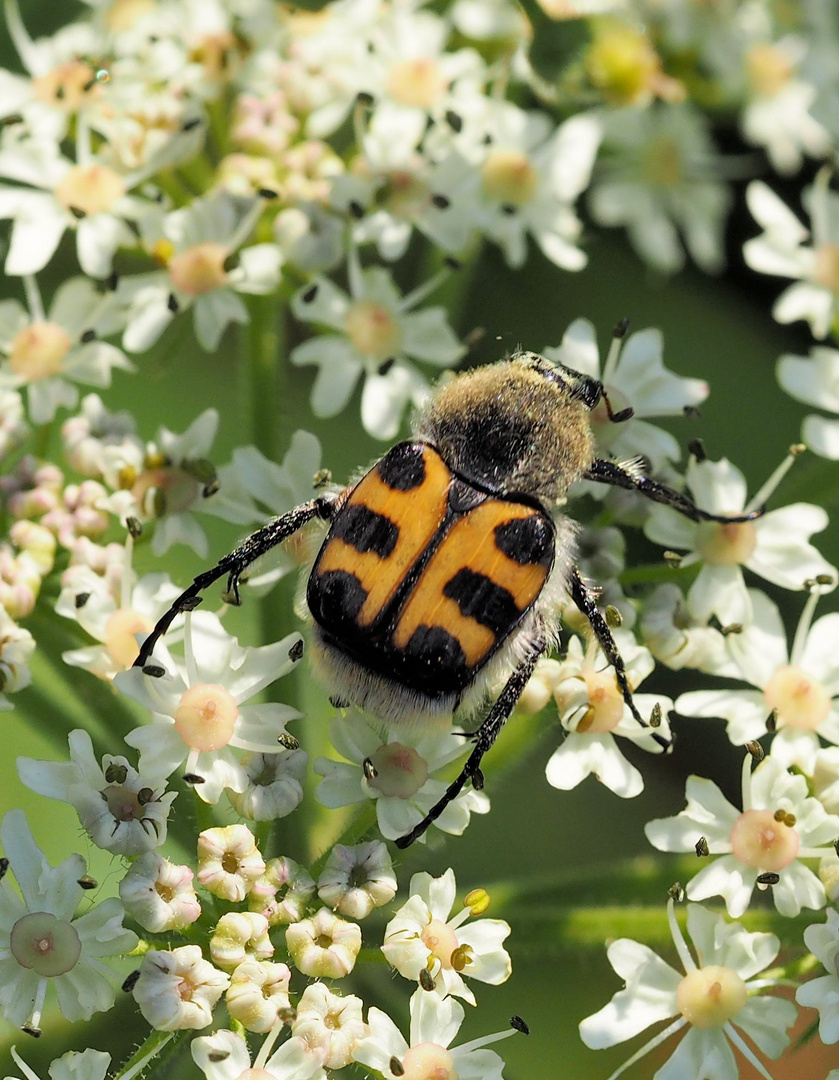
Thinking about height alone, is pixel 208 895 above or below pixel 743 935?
below

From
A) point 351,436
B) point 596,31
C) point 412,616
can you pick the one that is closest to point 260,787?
point 412,616

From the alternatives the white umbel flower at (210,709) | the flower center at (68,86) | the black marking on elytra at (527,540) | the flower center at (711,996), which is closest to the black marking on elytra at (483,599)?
the black marking on elytra at (527,540)

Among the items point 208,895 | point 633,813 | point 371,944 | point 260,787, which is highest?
point 260,787

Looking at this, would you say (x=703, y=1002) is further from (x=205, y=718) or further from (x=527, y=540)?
(x=205, y=718)

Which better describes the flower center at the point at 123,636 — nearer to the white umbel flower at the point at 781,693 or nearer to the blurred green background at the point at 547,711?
the blurred green background at the point at 547,711

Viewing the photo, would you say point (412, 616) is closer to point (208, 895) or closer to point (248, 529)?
point (208, 895)

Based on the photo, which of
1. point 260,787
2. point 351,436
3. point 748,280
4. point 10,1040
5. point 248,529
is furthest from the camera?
point 748,280
